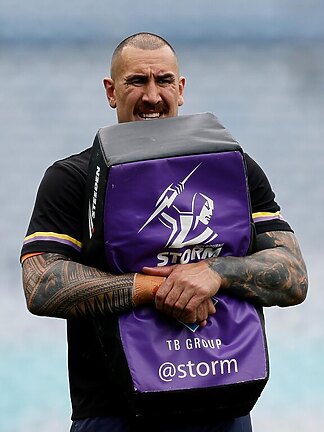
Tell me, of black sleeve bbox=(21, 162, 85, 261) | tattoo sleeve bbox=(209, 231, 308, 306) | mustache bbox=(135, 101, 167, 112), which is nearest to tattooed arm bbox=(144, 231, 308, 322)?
tattoo sleeve bbox=(209, 231, 308, 306)

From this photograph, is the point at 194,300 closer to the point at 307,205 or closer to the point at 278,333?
the point at 278,333

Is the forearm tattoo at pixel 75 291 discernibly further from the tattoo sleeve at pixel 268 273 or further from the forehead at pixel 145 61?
the forehead at pixel 145 61

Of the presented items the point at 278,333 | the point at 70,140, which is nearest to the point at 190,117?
the point at 278,333

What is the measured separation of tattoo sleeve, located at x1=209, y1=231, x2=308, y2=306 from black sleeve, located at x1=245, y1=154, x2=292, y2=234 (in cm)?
3

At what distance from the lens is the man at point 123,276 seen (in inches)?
87.9

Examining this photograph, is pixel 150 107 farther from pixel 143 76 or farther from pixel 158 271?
pixel 158 271

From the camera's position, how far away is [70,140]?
14.0 feet

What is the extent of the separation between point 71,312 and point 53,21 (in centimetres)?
215

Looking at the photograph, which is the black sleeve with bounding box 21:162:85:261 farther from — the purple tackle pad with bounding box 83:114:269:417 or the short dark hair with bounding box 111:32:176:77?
the short dark hair with bounding box 111:32:176:77

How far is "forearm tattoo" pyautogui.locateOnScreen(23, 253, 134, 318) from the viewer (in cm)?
224

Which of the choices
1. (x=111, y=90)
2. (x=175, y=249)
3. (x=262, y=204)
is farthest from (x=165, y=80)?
(x=175, y=249)

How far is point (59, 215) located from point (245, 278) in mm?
323

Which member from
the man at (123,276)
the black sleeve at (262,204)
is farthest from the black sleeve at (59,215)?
the black sleeve at (262,204)

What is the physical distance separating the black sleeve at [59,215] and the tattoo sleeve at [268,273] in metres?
0.24
